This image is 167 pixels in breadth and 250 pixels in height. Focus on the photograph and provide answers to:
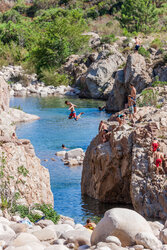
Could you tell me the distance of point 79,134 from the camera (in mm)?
38062

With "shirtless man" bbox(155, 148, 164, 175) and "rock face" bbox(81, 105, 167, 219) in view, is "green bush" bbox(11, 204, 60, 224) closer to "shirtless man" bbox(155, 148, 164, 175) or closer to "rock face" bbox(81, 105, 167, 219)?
"rock face" bbox(81, 105, 167, 219)

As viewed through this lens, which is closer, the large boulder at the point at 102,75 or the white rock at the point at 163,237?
the white rock at the point at 163,237

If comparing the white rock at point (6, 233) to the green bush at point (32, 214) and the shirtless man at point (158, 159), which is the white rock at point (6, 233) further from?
the shirtless man at point (158, 159)

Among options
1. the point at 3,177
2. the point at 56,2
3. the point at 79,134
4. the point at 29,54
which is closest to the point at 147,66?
the point at 79,134

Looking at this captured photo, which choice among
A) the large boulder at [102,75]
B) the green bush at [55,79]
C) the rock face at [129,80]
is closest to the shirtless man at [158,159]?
the rock face at [129,80]

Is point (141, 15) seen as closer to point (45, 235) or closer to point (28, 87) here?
point (28, 87)

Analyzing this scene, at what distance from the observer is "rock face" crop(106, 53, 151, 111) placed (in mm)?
51062

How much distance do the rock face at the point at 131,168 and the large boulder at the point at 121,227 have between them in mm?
7785

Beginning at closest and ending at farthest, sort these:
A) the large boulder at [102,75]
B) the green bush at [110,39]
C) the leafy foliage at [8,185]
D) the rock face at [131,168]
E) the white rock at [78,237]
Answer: the white rock at [78,237], the leafy foliage at [8,185], the rock face at [131,168], the large boulder at [102,75], the green bush at [110,39]

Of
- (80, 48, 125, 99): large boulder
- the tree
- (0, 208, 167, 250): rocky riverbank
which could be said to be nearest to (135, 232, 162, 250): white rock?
(0, 208, 167, 250): rocky riverbank

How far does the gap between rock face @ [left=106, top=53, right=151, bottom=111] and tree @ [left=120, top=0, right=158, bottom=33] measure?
1025 inches

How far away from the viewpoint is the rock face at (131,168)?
16250mm

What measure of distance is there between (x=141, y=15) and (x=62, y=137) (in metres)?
Result: 46.3

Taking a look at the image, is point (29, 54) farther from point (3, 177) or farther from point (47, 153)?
point (3, 177)
